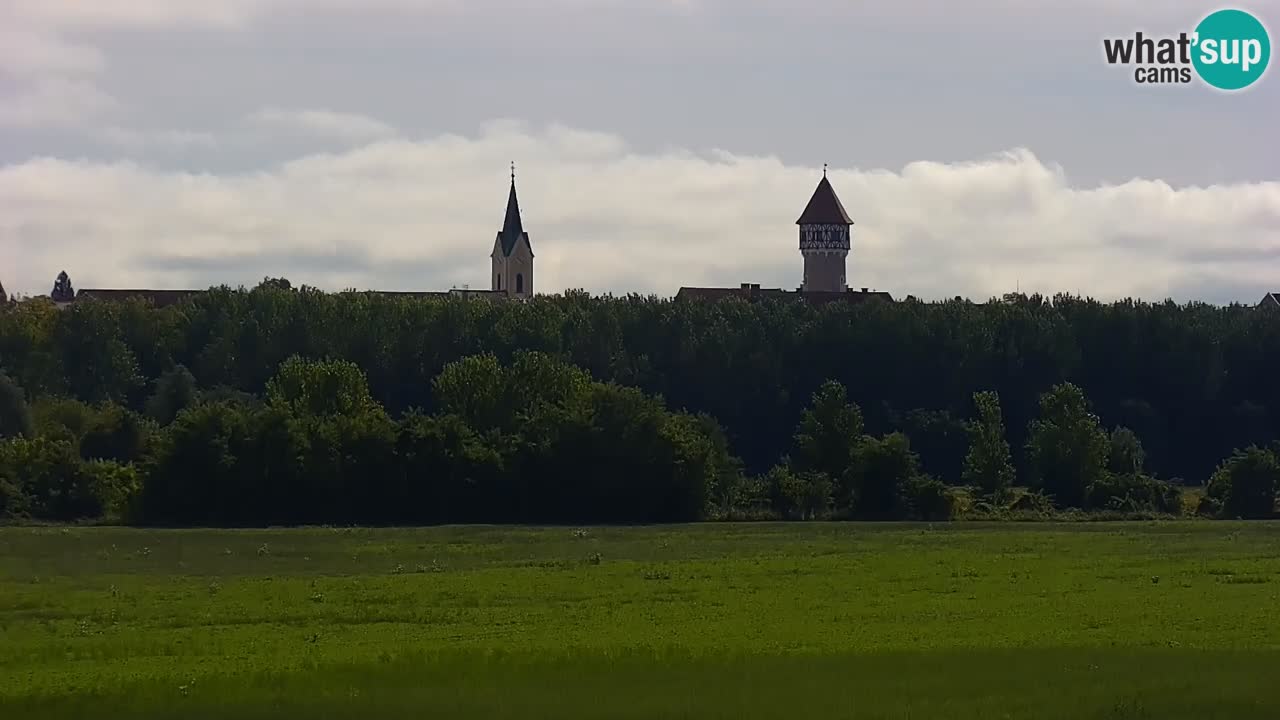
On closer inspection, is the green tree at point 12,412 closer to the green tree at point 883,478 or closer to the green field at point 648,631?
the green tree at point 883,478

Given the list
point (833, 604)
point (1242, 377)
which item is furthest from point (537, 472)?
point (1242, 377)

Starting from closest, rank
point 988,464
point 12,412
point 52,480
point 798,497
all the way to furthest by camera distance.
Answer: point 52,480
point 798,497
point 988,464
point 12,412

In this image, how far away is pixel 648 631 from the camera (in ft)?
143

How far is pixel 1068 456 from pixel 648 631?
7109 centimetres

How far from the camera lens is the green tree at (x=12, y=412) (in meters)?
134

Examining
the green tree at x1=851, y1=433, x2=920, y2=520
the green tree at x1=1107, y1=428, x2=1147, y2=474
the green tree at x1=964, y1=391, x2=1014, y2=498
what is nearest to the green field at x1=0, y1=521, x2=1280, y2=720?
the green tree at x1=851, y1=433, x2=920, y2=520

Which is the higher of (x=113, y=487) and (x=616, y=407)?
(x=616, y=407)

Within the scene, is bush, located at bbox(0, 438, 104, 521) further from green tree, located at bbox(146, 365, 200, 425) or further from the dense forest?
green tree, located at bbox(146, 365, 200, 425)

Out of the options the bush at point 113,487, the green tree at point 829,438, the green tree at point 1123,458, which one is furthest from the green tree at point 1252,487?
the bush at point 113,487

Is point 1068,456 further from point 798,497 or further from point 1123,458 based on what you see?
point 798,497

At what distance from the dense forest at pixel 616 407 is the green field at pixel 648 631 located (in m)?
26.5

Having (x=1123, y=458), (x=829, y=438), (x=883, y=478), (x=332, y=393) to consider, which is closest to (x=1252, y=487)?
(x=1123, y=458)

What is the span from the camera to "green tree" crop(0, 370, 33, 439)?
441 ft

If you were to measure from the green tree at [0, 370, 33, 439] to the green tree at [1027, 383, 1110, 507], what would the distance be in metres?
65.7
